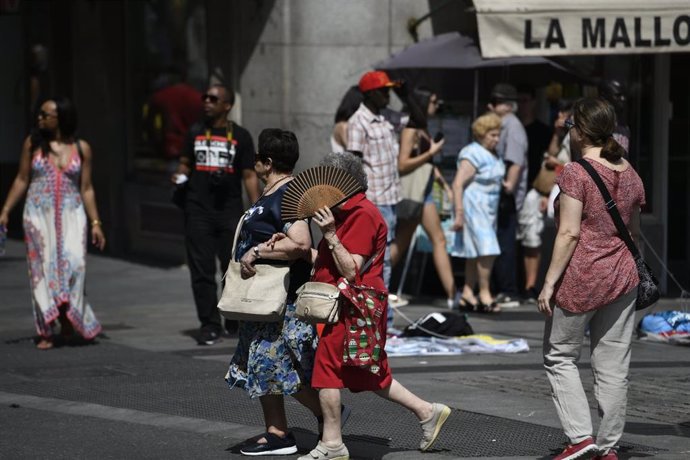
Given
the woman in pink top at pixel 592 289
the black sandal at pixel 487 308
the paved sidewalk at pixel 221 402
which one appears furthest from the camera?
the black sandal at pixel 487 308

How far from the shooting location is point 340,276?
6797mm

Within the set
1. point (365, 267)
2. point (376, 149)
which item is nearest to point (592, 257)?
point (365, 267)

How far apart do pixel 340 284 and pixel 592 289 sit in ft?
3.74

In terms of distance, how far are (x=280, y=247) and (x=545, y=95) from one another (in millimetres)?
6782

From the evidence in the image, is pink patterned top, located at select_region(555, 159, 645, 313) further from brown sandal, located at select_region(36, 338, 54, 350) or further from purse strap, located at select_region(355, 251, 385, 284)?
brown sandal, located at select_region(36, 338, 54, 350)

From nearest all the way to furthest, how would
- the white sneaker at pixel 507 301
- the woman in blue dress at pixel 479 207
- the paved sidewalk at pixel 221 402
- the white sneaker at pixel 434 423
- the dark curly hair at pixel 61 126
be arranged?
the white sneaker at pixel 434 423
the paved sidewalk at pixel 221 402
the dark curly hair at pixel 61 126
the woman in blue dress at pixel 479 207
the white sneaker at pixel 507 301

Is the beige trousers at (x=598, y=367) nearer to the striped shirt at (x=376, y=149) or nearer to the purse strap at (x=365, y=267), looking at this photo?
the purse strap at (x=365, y=267)

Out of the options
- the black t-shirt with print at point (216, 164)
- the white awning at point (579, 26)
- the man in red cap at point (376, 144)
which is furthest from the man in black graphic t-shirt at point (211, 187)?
the white awning at point (579, 26)

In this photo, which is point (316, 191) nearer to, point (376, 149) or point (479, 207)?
point (376, 149)

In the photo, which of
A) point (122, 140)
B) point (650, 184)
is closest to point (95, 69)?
point (122, 140)

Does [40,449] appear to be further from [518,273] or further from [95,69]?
[95,69]

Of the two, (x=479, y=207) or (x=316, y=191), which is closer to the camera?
(x=316, y=191)

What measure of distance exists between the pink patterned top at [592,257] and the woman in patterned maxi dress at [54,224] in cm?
474

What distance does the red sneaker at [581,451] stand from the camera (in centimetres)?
668
